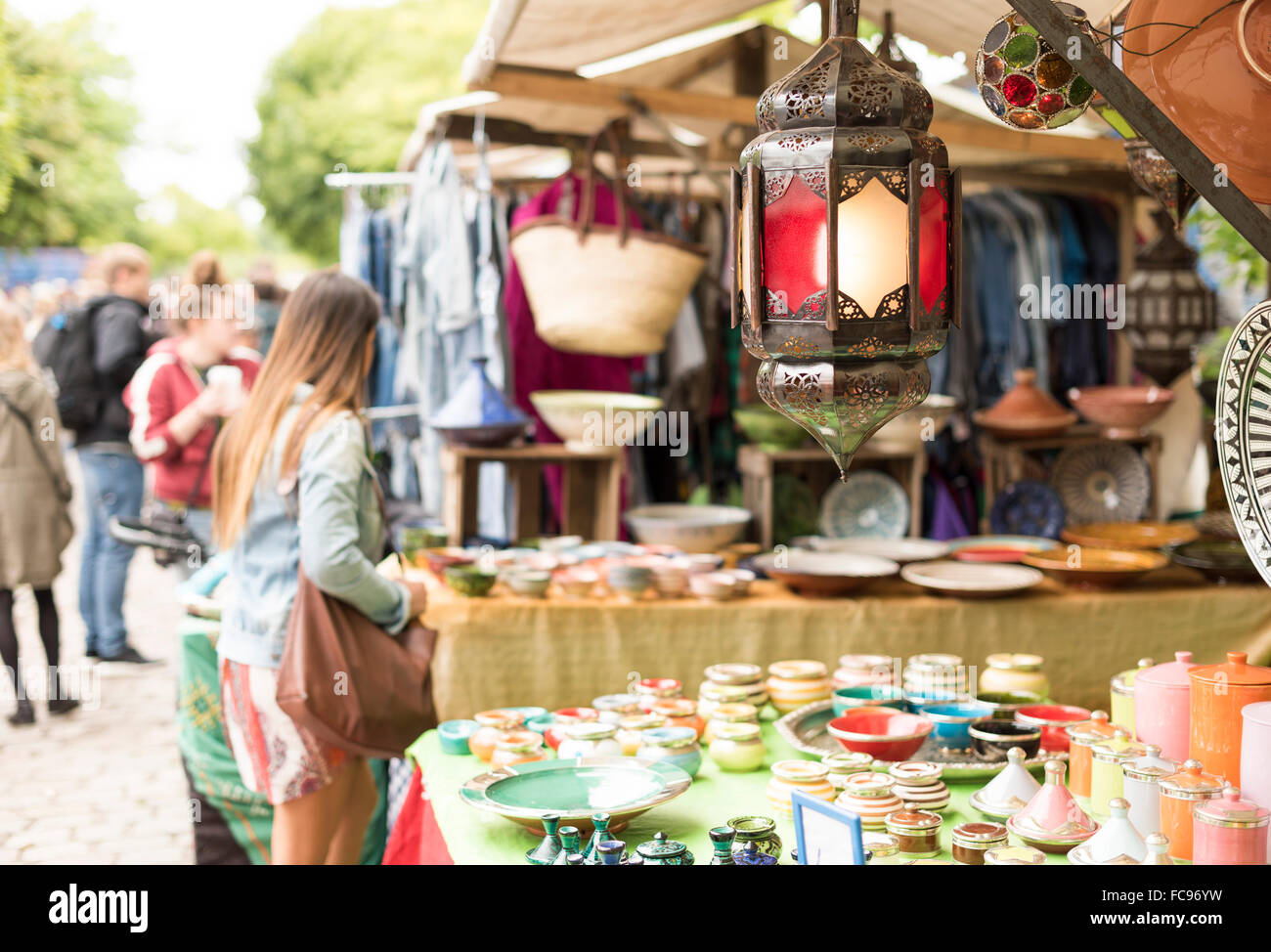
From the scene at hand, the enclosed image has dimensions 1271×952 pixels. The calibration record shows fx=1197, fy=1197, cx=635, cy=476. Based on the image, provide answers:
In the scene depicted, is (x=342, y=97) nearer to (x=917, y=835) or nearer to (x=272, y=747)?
(x=272, y=747)

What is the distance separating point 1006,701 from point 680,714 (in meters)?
0.77

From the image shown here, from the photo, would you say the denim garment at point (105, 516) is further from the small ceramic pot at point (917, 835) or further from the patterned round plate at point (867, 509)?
the small ceramic pot at point (917, 835)

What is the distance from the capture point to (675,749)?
2.52 metres

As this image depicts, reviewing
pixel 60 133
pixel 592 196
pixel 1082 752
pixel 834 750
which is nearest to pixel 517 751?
pixel 834 750

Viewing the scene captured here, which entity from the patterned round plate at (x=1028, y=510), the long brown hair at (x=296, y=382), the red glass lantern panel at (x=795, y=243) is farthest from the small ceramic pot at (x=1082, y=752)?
the patterned round plate at (x=1028, y=510)

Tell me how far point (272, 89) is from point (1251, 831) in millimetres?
31262

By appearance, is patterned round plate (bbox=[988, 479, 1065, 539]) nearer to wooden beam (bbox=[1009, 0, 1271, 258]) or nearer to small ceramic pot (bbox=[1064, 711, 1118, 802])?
small ceramic pot (bbox=[1064, 711, 1118, 802])

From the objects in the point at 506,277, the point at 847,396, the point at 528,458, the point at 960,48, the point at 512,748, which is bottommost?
the point at 512,748

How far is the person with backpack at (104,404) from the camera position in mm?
6348

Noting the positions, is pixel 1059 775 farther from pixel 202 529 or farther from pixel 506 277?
pixel 202 529

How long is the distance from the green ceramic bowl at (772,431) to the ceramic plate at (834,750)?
80.3 inches

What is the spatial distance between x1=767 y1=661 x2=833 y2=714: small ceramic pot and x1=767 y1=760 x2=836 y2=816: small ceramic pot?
629 mm
